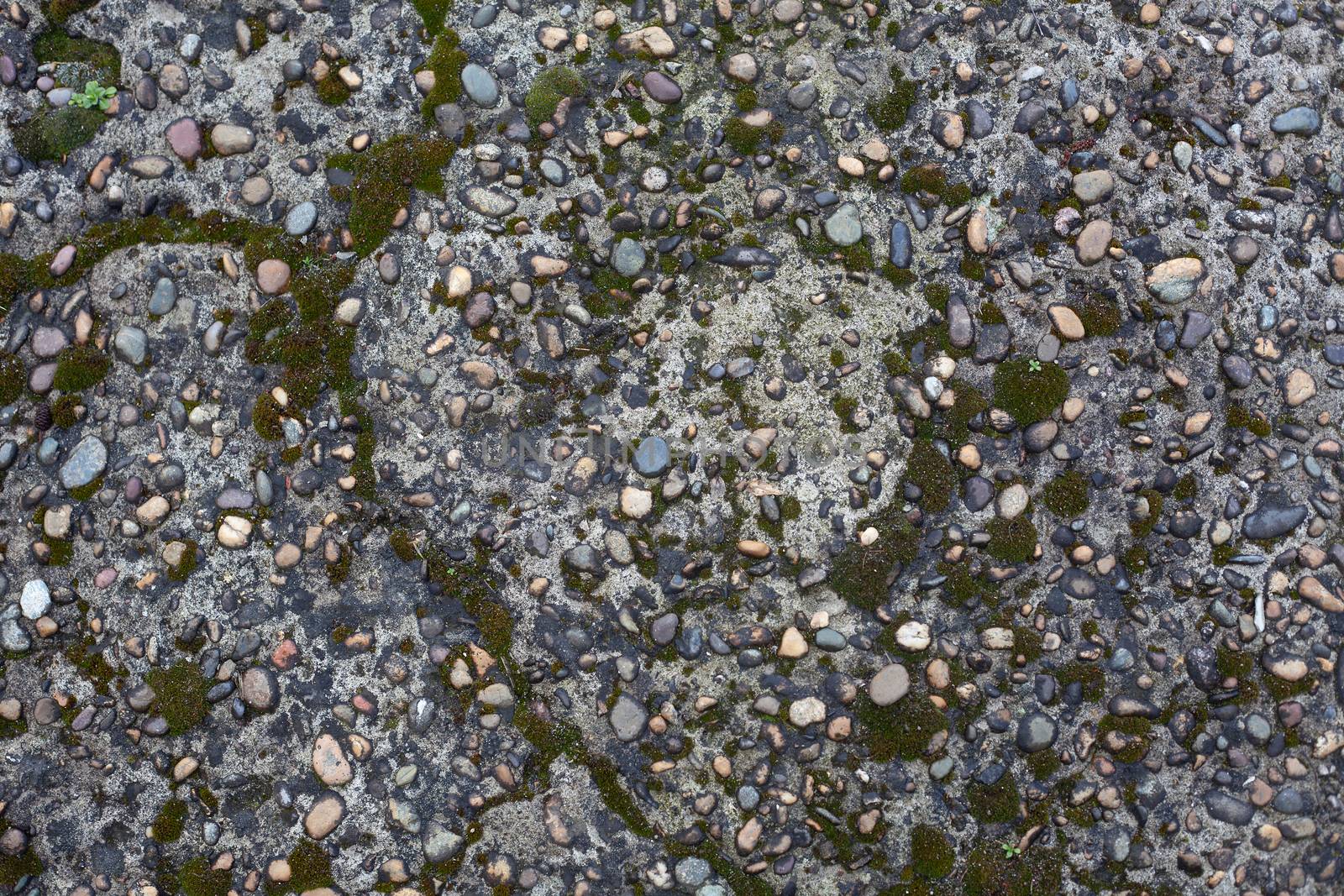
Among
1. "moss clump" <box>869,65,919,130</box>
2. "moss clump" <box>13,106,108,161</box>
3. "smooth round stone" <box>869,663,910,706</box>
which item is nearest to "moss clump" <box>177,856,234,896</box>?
"smooth round stone" <box>869,663,910,706</box>

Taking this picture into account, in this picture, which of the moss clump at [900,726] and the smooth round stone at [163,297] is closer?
the moss clump at [900,726]

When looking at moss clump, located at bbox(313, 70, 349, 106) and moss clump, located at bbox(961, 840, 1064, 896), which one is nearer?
moss clump, located at bbox(961, 840, 1064, 896)

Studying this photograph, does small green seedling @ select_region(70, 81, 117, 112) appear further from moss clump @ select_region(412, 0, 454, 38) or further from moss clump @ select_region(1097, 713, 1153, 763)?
moss clump @ select_region(1097, 713, 1153, 763)

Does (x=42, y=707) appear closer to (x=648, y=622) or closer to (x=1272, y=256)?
(x=648, y=622)

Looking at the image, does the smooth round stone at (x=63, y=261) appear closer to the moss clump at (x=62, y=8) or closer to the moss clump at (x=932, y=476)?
the moss clump at (x=62, y=8)

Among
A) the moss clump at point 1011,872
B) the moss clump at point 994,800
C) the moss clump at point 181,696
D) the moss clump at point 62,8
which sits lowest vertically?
the moss clump at point 1011,872

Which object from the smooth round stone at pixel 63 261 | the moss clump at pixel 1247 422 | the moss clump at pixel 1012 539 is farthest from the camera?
the smooth round stone at pixel 63 261

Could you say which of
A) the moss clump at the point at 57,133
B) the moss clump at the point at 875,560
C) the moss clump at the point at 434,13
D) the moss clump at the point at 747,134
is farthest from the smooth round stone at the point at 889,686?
the moss clump at the point at 57,133
